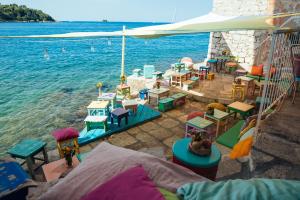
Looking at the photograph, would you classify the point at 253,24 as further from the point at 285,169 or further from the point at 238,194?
the point at 238,194

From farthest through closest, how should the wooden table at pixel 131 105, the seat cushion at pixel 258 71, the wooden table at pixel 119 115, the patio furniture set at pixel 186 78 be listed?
the patio furniture set at pixel 186 78 → the seat cushion at pixel 258 71 → the wooden table at pixel 131 105 → the wooden table at pixel 119 115

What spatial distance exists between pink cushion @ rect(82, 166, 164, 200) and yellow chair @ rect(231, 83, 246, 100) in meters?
6.85

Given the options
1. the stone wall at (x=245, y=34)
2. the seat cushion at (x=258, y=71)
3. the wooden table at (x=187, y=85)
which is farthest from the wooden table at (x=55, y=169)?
the stone wall at (x=245, y=34)

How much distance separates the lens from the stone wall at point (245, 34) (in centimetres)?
1020

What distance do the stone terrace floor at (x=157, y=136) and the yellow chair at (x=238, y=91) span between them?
6.58 ft

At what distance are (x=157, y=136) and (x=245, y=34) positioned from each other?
28.8 ft

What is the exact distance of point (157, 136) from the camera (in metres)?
5.99

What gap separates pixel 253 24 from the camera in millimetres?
3492

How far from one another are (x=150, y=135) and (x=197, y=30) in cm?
Result: 342

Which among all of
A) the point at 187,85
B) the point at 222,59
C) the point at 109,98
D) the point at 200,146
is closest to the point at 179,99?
the point at 187,85

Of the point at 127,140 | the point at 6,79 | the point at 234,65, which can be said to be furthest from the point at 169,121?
the point at 6,79

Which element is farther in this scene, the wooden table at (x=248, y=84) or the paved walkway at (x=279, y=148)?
the wooden table at (x=248, y=84)

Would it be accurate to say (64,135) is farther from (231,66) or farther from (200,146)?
(231,66)

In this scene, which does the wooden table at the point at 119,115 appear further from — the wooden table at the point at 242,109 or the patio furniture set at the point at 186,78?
the patio furniture set at the point at 186,78
